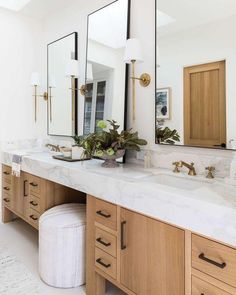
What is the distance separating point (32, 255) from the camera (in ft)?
8.02

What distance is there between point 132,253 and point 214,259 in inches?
20.9

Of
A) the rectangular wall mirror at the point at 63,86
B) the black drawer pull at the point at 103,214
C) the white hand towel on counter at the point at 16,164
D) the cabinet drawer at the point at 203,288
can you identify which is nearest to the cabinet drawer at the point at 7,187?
the white hand towel on counter at the point at 16,164

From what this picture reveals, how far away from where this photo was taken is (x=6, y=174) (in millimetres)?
3145

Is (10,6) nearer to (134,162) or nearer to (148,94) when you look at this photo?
(148,94)

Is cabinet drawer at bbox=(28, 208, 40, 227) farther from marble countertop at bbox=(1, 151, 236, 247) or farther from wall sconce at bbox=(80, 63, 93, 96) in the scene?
wall sconce at bbox=(80, 63, 93, 96)

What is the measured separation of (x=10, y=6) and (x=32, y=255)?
2866 mm

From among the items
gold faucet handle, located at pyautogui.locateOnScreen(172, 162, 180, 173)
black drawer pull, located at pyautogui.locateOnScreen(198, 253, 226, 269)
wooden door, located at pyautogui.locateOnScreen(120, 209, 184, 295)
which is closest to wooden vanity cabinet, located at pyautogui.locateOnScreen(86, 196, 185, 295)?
wooden door, located at pyautogui.locateOnScreen(120, 209, 184, 295)

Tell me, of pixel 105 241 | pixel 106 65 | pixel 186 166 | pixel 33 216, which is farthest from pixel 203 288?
pixel 106 65

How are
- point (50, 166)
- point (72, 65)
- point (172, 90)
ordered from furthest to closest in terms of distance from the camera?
point (72, 65)
point (50, 166)
point (172, 90)

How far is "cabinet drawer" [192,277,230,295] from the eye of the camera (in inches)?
44.7

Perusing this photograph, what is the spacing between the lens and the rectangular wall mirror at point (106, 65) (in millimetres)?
2338

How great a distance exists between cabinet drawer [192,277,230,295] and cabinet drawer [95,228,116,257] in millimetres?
563

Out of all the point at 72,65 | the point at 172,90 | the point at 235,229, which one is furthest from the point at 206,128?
the point at 72,65

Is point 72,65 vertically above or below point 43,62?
below
